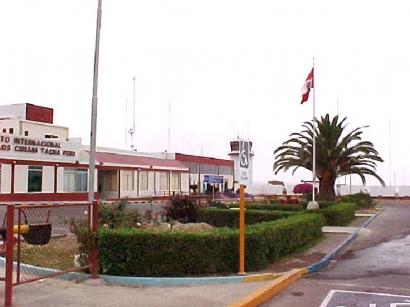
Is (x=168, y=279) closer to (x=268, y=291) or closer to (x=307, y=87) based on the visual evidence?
(x=268, y=291)

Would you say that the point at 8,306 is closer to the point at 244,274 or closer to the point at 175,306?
the point at 175,306

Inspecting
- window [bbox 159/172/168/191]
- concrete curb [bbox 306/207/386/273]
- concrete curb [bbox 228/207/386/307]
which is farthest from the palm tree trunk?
window [bbox 159/172/168/191]

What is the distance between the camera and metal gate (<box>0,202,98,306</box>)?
7.04m

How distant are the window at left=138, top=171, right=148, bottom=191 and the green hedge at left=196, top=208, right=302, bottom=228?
33184 mm

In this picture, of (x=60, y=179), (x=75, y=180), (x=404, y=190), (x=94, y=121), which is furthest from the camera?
Result: (x=404, y=190)

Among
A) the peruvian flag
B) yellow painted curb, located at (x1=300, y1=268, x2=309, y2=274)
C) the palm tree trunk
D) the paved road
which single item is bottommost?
the paved road

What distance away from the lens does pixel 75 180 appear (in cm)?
4372

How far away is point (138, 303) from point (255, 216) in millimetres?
10874

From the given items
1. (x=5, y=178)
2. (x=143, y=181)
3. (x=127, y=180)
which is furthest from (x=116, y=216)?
(x=143, y=181)

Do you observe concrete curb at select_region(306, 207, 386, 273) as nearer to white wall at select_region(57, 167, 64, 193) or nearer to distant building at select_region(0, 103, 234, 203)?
distant building at select_region(0, 103, 234, 203)

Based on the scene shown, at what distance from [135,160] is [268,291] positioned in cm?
4427

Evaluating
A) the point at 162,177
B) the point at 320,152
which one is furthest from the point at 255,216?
the point at 162,177

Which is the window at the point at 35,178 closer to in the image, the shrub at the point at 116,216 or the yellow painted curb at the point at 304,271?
the shrub at the point at 116,216

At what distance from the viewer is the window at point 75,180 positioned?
42.7 meters
